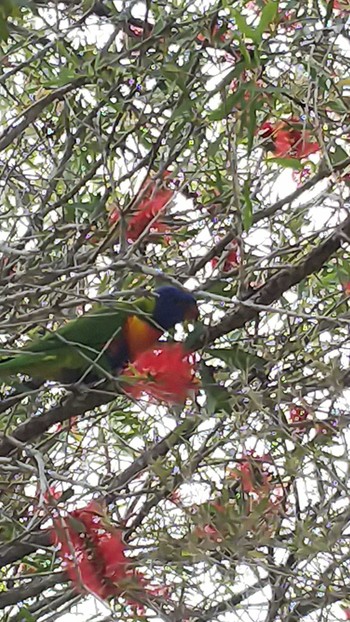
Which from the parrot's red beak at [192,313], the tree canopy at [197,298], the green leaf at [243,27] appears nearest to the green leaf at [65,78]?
the tree canopy at [197,298]

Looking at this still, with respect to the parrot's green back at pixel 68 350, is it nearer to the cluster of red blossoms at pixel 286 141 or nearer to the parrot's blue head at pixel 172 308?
the parrot's blue head at pixel 172 308

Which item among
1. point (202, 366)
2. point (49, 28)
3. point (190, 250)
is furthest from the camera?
point (190, 250)

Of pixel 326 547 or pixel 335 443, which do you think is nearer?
pixel 326 547

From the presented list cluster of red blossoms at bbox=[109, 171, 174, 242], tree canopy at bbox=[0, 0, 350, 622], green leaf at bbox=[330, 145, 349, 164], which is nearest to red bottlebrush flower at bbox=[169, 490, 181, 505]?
tree canopy at bbox=[0, 0, 350, 622]

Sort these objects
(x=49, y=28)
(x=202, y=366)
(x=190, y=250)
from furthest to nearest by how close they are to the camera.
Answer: (x=190, y=250)
(x=202, y=366)
(x=49, y=28)

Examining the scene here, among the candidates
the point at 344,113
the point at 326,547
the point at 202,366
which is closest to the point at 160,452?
the point at 202,366

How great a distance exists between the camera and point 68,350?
1173 mm

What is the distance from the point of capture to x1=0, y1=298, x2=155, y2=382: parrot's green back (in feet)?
3.73

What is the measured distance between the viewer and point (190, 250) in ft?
4.25

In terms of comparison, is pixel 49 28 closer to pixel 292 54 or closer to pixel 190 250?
pixel 292 54

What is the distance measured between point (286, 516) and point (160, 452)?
17cm

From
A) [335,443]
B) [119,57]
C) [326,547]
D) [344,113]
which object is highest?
[119,57]

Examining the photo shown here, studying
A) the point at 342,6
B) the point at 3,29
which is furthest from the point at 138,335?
the point at 3,29

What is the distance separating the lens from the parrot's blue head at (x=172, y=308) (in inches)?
50.4
